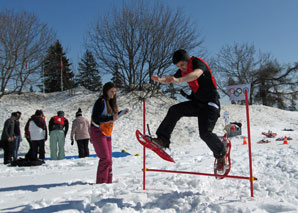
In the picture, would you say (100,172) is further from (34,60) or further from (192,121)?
(34,60)

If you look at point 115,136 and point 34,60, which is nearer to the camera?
point 115,136

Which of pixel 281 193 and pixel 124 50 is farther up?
pixel 124 50

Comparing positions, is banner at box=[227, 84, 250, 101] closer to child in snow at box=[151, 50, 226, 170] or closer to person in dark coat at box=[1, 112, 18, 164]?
child in snow at box=[151, 50, 226, 170]

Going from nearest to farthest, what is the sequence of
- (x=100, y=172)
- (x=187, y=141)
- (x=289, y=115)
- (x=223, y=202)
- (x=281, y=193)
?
(x=223, y=202) → (x=281, y=193) → (x=100, y=172) → (x=187, y=141) → (x=289, y=115)

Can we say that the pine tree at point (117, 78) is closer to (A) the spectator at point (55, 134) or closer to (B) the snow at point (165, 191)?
(A) the spectator at point (55, 134)

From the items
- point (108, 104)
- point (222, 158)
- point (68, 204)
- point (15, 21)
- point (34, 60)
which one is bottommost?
point (68, 204)

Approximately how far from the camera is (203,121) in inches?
126

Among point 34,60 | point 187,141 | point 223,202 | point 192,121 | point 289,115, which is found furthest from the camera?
point 34,60

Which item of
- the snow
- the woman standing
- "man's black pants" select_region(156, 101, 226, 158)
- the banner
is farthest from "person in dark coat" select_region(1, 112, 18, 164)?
the banner

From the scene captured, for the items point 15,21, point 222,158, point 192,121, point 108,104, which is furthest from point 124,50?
point 222,158

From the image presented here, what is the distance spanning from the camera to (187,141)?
13.8 metres

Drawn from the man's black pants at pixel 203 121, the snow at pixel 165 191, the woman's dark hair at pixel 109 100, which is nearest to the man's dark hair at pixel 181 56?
the man's black pants at pixel 203 121

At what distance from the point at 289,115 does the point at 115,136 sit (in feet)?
49.2

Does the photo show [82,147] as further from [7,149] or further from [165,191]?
[165,191]
